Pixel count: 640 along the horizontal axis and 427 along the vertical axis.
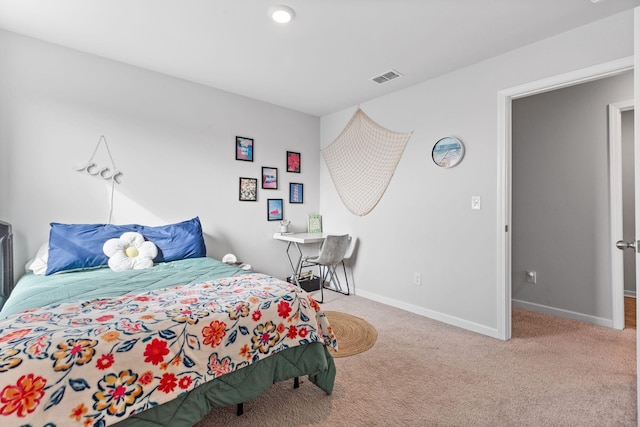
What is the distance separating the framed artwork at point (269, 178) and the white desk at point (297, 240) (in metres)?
0.62

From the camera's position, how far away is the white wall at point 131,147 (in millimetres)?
2422

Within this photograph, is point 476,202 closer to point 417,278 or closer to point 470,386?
point 417,278

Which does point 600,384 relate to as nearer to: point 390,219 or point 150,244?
point 390,219

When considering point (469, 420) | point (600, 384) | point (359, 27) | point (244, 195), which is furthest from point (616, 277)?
point (244, 195)

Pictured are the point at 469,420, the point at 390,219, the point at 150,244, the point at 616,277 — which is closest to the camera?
the point at 469,420

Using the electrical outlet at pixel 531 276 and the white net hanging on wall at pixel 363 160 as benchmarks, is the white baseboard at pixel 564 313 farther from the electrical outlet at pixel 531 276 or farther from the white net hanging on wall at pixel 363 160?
the white net hanging on wall at pixel 363 160

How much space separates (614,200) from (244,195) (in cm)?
371

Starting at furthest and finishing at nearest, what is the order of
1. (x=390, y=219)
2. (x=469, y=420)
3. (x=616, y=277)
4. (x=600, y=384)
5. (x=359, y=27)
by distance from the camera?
(x=390, y=219), (x=616, y=277), (x=359, y=27), (x=600, y=384), (x=469, y=420)

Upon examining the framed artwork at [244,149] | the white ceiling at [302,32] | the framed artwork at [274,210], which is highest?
the white ceiling at [302,32]

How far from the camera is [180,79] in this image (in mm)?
3182

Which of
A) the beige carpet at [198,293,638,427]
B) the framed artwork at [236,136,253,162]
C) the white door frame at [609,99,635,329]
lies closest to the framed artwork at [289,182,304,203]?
the framed artwork at [236,136,253,162]

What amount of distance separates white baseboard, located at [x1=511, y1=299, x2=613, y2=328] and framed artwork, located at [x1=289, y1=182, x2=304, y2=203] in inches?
112

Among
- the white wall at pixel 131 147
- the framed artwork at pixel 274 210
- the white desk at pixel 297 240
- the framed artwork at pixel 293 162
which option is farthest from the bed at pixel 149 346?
the framed artwork at pixel 293 162

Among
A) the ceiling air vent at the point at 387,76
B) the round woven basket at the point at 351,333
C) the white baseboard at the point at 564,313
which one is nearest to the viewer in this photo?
the round woven basket at the point at 351,333
